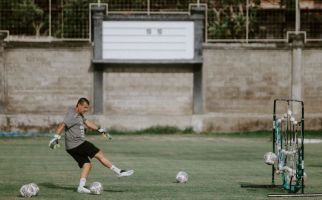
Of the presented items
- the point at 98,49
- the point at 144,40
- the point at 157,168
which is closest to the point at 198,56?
the point at 144,40

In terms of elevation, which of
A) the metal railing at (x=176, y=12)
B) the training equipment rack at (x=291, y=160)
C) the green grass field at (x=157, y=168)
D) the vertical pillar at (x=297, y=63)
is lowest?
the green grass field at (x=157, y=168)

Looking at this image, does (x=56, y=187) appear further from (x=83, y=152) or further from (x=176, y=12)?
(x=176, y=12)

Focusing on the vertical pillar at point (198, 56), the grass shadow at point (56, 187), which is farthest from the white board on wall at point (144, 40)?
the grass shadow at point (56, 187)

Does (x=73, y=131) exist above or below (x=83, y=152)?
above

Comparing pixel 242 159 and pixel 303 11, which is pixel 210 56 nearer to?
pixel 303 11

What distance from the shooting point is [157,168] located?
22.5 metres

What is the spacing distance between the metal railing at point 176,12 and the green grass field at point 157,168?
248 inches

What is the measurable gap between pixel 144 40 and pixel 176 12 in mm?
2099

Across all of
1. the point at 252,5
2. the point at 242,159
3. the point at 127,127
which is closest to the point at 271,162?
the point at 242,159

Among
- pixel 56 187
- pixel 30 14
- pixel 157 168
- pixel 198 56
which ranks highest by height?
pixel 30 14

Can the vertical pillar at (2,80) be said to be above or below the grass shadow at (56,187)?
above

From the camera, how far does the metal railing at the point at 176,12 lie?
39688mm

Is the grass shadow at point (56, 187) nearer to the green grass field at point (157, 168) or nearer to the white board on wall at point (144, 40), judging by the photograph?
the green grass field at point (157, 168)

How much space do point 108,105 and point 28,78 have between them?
3713 mm
